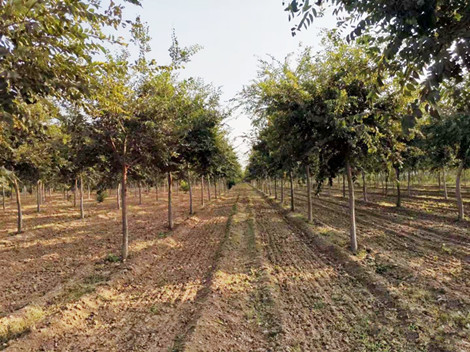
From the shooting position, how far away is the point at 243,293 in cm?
803

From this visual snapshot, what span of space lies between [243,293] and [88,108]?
6088 mm

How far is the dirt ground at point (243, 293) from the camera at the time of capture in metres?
5.74

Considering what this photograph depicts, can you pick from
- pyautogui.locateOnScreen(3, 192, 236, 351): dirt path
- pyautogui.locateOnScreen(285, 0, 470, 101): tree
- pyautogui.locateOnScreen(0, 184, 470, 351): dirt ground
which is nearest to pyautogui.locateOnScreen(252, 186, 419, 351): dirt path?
pyautogui.locateOnScreen(0, 184, 470, 351): dirt ground

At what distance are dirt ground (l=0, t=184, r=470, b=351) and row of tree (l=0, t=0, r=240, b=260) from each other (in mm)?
2801

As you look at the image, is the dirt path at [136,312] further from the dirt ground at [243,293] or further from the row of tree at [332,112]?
the row of tree at [332,112]

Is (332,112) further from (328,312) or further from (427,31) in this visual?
(427,31)

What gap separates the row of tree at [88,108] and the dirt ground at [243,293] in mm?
2801

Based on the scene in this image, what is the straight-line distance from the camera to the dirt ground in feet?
18.8

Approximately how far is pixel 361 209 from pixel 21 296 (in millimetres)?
22725

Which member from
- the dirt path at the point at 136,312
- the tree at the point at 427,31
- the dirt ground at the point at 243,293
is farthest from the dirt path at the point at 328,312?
the tree at the point at 427,31

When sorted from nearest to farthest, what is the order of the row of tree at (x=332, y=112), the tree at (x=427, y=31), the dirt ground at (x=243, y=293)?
the tree at (x=427, y=31)
the dirt ground at (x=243, y=293)
the row of tree at (x=332, y=112)

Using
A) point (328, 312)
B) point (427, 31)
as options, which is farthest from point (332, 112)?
point (427, 31)

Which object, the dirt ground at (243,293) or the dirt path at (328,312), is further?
the dirt ground at (243,293)

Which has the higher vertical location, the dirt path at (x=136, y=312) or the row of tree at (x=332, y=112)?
the row of tree at (x=332, y=112)
